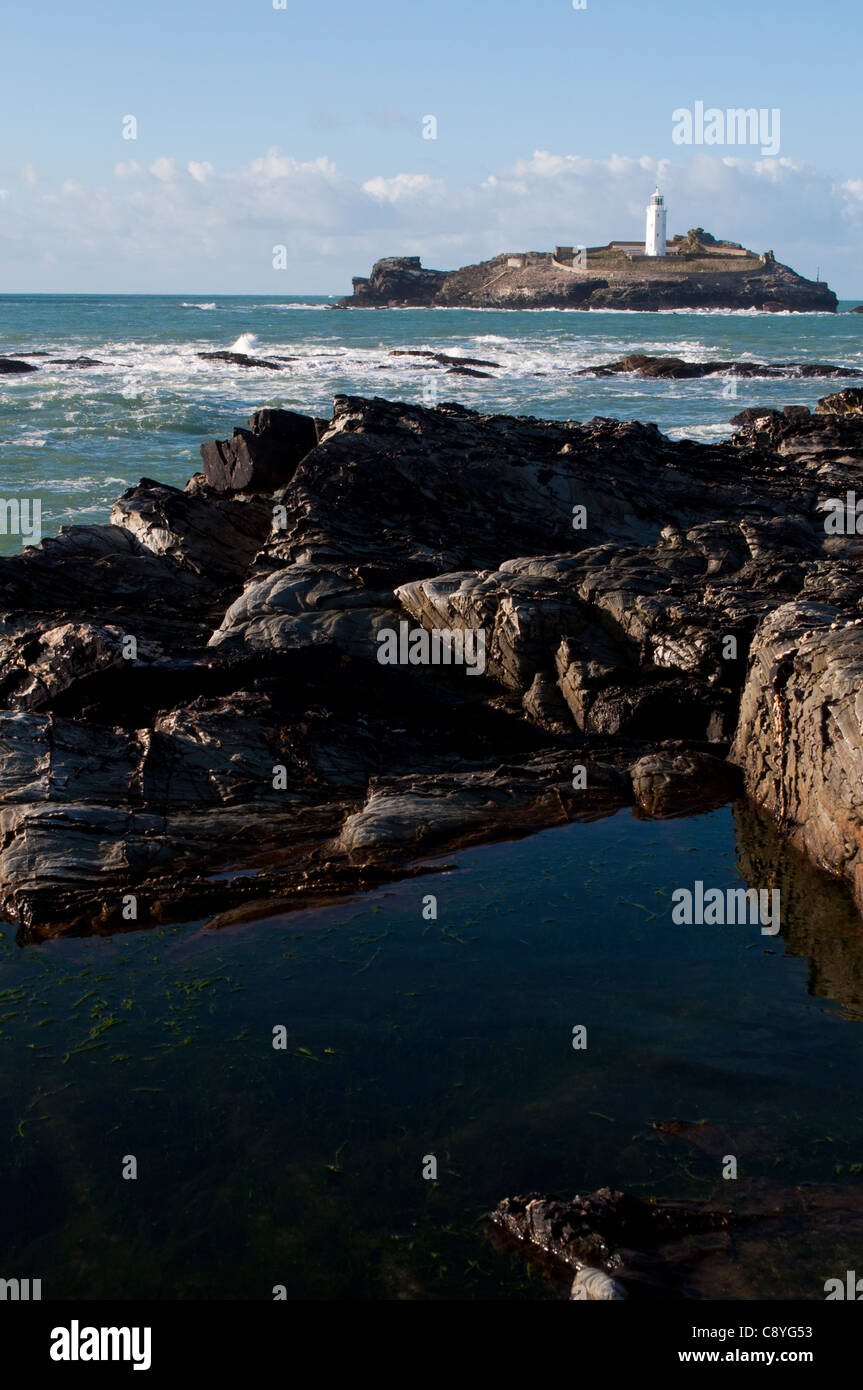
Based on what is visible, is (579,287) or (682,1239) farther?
(579,287)

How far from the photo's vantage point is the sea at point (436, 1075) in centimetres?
567

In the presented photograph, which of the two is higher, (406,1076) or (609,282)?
(609,282)

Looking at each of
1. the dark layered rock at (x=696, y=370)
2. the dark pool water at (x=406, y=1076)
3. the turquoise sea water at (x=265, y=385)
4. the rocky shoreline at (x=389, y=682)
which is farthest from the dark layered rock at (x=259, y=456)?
the dark layered rock at (x=696, y=370)

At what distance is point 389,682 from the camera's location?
1222cm

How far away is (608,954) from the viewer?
825 cm

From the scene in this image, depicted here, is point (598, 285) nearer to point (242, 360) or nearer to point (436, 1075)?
point (242, 360)

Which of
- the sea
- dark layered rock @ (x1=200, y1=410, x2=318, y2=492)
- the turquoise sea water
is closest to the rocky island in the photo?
the turquoise sea water

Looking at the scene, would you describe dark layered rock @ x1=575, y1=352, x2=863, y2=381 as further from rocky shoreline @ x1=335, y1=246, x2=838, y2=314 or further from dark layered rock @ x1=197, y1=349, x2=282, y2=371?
rocky shoreline @ x1=335, y1=246, x2=838, y2=314

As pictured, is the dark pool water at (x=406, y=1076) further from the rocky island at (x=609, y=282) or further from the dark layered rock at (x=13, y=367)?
the rocky island at (x=609, y=282)

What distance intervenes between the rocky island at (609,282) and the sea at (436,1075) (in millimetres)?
154467

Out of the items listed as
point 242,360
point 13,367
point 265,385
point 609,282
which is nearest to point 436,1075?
point 265,385

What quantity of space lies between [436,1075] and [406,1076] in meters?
0.19
